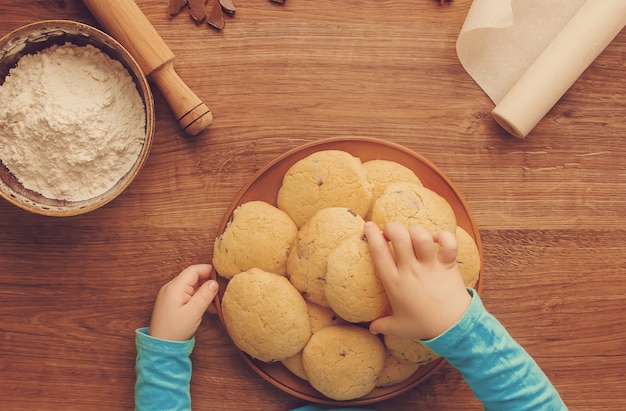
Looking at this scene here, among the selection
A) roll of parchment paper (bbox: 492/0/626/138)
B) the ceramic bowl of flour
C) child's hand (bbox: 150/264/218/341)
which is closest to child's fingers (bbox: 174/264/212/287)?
child's hand (bbox: 150/264/218/341)

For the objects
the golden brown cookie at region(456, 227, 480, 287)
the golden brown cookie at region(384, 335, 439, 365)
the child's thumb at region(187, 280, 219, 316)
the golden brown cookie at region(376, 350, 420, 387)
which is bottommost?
the golden brown cookie at region(376, 350, 420, 387)

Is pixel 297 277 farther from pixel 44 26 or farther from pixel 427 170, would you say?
pixel 44 26

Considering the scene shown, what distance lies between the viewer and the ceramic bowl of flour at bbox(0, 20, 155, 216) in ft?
2.17

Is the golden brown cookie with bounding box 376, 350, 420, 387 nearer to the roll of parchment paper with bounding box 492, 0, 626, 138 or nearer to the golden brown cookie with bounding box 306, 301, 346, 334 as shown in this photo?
the golden brown cookie with bounding box 306, 301, 346, 334

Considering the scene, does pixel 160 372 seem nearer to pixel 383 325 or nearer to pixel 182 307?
pixel 182 307

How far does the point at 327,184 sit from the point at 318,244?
0.07 meters

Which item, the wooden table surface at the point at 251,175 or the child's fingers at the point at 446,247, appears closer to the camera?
the child's fingers at the point at 446,247

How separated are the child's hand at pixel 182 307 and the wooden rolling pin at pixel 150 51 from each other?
20 centimetres

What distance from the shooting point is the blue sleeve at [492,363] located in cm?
61

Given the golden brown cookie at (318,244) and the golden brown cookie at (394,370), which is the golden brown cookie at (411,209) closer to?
the golden brown cookie at (318,244)

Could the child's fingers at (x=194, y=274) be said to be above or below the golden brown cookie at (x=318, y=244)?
below

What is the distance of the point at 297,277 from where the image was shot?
64 cm

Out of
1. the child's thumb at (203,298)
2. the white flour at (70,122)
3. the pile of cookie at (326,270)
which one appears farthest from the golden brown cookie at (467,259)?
the white flour at (70,122)

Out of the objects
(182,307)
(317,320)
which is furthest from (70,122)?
(317,320)
